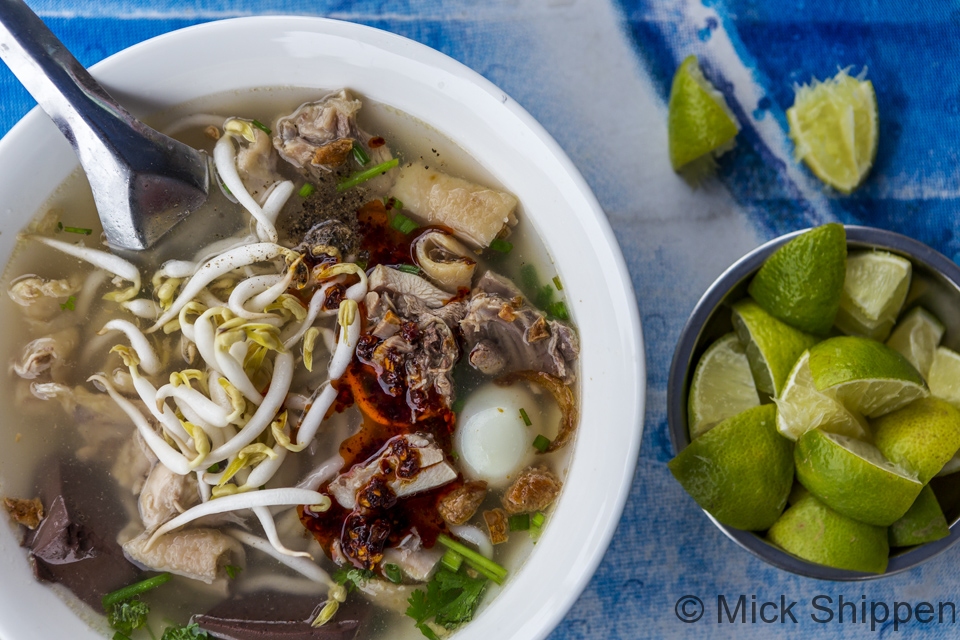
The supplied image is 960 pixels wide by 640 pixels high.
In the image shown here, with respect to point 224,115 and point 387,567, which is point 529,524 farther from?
point 224,115

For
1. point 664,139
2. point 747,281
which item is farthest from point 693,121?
point 747,281

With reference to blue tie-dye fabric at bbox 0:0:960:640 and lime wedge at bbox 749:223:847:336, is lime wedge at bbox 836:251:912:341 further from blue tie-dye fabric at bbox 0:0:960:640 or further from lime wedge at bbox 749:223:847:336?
blue tie-dye fabric at bbox 0:0:960:640

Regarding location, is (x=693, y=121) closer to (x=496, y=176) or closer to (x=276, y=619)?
(x=496, y=176)

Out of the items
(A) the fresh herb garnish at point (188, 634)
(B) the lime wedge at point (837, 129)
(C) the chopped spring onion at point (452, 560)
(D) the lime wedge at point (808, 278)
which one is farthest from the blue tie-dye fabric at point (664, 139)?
(A) the fresh herb garnish at point (188, 634)

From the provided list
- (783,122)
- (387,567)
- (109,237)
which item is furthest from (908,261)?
(109,237)

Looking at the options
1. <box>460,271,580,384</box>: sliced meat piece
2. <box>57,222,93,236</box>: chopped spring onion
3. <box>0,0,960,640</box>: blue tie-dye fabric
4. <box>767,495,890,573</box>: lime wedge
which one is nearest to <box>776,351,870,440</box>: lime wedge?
<box>767,495,890,573</box>: lime wedge

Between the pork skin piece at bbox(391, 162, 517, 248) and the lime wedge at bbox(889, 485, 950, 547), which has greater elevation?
the pork skin piece at bbox(391, 162, 517, 248)
